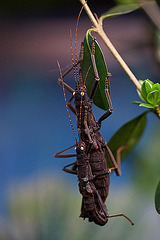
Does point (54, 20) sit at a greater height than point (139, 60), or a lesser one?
greater

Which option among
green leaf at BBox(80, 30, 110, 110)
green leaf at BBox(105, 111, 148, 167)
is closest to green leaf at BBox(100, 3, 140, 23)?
green leaf at BBox(80, 30, 110, 110)

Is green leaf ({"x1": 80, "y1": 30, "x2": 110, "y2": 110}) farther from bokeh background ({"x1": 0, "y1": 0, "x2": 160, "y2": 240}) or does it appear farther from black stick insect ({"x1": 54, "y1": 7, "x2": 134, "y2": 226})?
bokeh background ({"x1": 0, "y1": 0, "x2": 160, "y2": 240})

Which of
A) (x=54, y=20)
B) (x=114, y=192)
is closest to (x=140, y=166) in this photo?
(x=114, y=192)

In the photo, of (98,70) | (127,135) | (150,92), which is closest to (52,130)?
(127,135)

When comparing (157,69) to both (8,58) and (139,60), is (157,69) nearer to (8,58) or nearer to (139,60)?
(139,60)

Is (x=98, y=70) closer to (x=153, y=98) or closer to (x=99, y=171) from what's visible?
(x=153, y=98)

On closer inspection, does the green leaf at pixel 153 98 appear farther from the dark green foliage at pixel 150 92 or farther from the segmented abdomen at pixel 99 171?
the segmented abdomen at pixel 99 171

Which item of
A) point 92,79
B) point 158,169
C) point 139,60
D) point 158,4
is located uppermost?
point 158,4
